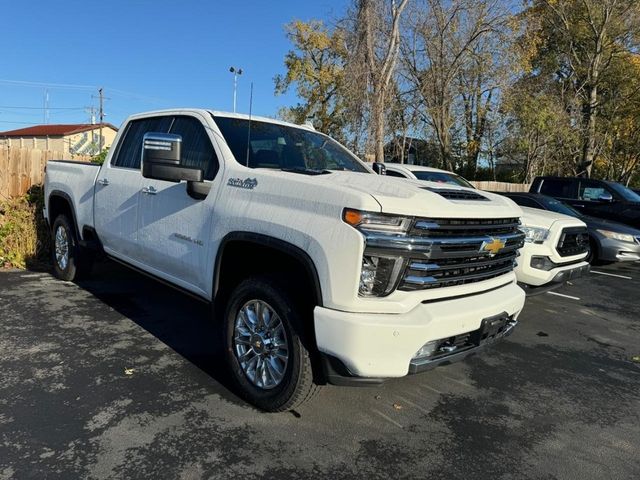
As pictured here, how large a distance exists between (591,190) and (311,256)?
10681 mm

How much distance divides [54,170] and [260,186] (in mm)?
4300

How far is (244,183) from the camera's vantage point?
3.37m

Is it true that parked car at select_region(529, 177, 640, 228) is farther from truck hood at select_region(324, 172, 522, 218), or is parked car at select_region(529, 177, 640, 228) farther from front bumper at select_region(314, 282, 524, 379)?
front bumper at select_region(314, 282, 524, 379)

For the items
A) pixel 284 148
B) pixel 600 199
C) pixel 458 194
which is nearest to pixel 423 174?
pixel 600 199

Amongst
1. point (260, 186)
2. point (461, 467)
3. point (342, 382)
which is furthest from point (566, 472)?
point (260, 186)

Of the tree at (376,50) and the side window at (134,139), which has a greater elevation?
the tree at (376,50)

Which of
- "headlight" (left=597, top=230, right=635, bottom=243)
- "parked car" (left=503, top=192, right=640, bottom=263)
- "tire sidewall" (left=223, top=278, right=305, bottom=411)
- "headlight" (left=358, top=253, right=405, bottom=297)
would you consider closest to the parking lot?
"tire sidewall" (left=223, top=278, right=305, bottom=411)

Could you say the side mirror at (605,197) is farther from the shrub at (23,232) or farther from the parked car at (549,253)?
the shrub at (23,232)

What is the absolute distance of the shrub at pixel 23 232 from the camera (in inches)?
287

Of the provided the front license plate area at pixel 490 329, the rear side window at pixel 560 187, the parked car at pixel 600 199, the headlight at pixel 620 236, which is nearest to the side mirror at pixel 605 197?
the parked car at pixel 600 199

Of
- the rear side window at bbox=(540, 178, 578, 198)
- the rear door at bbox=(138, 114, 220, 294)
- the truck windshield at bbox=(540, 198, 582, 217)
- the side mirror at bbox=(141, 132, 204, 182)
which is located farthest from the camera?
the rear side window at bbox=(540, 178, 578, 198)

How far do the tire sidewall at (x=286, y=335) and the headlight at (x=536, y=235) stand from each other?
3910mm

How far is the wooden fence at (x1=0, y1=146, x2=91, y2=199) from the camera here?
761cm

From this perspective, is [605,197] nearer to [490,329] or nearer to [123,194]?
[490,329]
